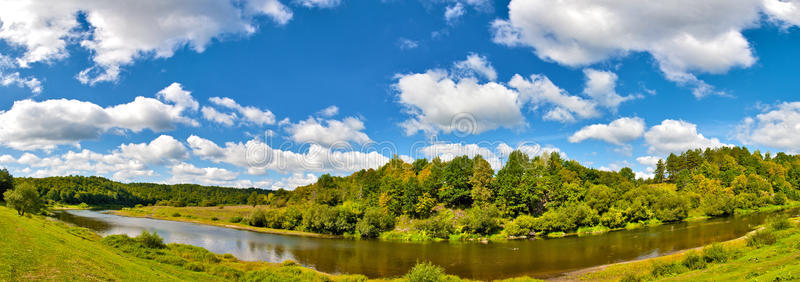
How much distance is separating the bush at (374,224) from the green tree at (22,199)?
66554mm

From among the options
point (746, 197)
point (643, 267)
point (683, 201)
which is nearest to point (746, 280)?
point (643, 267)

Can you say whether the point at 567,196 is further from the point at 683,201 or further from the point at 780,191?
the point at 780,191

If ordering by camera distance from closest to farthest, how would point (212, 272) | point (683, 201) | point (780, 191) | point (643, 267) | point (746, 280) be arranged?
point (746, 280) → point (212, 272) → point (643, 267) → point (683, 201) → point (780, 191)

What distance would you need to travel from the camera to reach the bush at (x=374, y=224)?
81562 mm

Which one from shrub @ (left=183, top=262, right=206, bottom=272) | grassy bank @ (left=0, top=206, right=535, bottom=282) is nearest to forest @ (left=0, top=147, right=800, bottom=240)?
grassy bank @ (left=0, top=206, right=535, bottom=282)

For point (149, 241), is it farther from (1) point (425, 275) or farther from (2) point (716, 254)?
(2) point (716, 254)

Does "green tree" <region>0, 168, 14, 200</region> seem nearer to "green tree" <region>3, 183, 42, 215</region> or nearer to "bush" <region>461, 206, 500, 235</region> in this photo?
"green tree" <region>3, 183, 42, 215</region>

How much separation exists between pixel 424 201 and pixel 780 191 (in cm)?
10640

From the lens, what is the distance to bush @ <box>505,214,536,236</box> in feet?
230

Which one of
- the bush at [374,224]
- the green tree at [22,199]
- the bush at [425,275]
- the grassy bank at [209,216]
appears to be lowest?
the grassy bank at [209,216]

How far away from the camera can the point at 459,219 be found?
251 feet

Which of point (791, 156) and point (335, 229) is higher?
point (791, 156)

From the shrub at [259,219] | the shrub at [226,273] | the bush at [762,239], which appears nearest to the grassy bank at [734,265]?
the bush at [762,239]

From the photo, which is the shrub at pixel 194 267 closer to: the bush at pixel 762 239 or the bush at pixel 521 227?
the bush at pixel 762 239
